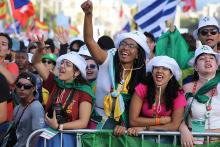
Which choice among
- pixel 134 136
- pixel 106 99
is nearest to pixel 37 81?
pixel 106 99

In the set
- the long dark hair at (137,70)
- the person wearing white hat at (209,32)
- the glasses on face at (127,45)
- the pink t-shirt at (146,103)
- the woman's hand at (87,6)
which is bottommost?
the pink t-shirt at (146,103)

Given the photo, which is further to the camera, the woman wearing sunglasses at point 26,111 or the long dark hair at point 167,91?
the woman wearing sunglasses at point 26,111

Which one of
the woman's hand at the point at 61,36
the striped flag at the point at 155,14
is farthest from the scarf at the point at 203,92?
the striped flag at the point at 155,14

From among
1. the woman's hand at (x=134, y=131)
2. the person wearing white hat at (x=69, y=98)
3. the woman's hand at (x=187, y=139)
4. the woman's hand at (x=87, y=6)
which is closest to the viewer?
the woman's hand at (x=187, y=139)

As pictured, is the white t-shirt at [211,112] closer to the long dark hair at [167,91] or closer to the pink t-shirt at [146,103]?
the pink t-shirt at [146,103]

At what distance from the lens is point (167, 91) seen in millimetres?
6164

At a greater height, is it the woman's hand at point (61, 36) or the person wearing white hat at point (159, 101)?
the woman's hand at point (61, 36)

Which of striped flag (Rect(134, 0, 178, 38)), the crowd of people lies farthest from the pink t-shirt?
striped flag (Rect(134, 0, 178, 38))

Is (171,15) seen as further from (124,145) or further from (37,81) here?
(124,145)

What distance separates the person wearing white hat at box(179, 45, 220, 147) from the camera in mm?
6008

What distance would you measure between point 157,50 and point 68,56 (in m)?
1.29

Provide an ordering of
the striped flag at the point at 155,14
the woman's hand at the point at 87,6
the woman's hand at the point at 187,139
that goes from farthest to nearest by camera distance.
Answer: the striped flag at the point at 155,14
the woman's hand at the point at 87,6
the woman's hand at the point at 187,139

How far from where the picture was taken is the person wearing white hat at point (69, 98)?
6113mm

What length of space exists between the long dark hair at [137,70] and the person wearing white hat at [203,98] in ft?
1.59
